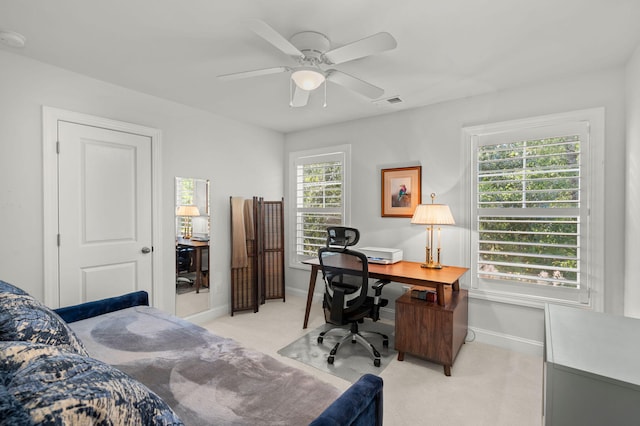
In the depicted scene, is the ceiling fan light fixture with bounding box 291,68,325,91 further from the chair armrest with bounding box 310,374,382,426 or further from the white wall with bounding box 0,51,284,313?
the white wall with bounding box 0,51,284,313

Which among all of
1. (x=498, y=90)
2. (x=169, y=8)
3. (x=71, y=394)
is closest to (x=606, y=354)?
(x=71, y=394)

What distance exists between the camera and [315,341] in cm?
308

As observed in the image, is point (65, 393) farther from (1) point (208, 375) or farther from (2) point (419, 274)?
(2) point (419, 274)

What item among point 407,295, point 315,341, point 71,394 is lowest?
point 315,341

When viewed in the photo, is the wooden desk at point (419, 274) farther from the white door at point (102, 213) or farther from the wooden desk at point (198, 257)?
the white door at point (102, 213)

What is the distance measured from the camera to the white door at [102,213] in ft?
8.41

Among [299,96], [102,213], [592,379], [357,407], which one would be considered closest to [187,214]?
[102,213]

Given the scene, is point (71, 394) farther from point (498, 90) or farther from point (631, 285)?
point (498, 90)

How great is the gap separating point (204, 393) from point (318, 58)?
6.59ft

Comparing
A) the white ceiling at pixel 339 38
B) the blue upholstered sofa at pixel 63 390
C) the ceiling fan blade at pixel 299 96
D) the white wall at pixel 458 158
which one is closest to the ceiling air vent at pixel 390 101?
the white ceiling at pixel 339 38

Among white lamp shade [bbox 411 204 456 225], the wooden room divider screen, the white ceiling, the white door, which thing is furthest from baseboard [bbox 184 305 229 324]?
white lamp shade [bbox 411 204 456 225]

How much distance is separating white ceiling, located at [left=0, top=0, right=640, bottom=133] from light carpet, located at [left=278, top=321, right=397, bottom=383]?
252cm

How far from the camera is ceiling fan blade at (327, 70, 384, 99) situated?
212 cm

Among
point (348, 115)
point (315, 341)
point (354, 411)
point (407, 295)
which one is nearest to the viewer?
point (354, 411)
